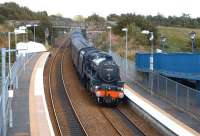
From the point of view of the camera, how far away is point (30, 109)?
31156 millimetres

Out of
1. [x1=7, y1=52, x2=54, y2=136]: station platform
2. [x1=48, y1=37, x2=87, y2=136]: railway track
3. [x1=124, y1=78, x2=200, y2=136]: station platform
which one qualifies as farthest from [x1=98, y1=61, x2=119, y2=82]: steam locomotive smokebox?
[x1=7, y1=52, x2=54, y2=136]: station platform

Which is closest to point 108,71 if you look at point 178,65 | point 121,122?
point 178,65

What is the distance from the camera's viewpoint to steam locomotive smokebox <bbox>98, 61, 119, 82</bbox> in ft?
110

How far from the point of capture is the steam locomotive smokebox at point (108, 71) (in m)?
33.4

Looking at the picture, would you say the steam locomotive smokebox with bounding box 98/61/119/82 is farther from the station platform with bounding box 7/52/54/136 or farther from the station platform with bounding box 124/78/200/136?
the station platform with bounding box 7/52/54/136

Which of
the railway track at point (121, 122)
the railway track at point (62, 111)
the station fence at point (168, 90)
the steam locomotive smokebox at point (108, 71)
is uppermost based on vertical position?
the steam locomotive smokebox at point (108, 71)

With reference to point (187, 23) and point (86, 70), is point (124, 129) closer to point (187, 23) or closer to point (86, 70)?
point (86, 70)

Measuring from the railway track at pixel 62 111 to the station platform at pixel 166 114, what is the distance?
176 inches

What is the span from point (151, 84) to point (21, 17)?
311 feet

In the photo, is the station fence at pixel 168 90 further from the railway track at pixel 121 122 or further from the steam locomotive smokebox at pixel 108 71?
the railway track at pixel 121 122

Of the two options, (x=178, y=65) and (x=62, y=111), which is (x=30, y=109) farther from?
(x=178, y=65)

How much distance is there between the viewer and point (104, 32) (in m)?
86.2

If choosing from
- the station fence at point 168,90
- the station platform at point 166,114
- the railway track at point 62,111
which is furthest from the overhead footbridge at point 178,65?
the railway track at point 62,111

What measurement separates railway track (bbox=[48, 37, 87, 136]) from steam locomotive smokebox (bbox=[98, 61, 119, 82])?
318 cm
